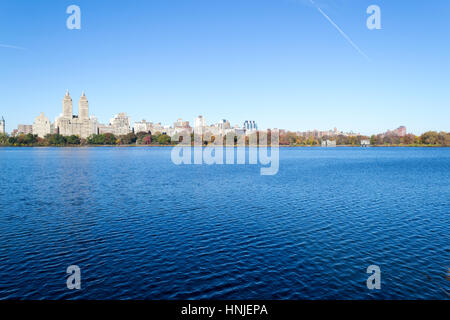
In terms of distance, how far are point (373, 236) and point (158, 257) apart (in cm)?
1434

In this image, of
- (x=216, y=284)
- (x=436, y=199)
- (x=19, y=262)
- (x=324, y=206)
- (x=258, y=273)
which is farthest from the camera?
(x=436, y=199)

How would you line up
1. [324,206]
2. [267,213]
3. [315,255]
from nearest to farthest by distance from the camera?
[315,255] → [267,213] → [324,206]

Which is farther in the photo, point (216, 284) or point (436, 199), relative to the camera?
point (436, 199)

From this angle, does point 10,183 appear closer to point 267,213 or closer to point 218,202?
point 218,202

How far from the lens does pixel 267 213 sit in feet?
92.1

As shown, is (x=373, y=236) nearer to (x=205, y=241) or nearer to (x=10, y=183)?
(x=205, y=241)

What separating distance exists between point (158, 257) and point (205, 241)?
3700mm

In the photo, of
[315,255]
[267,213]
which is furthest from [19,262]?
[267,213]

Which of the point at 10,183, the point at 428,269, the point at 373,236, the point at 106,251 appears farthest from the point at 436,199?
the point at 10,183

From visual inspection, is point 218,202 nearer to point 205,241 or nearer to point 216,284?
point 205,241
